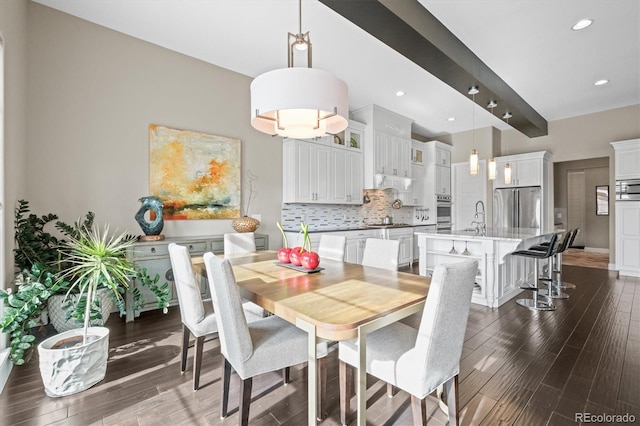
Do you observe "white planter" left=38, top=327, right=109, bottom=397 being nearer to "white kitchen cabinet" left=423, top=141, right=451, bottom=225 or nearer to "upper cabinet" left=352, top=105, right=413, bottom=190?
"upper cabinet" left=352, top=105, right=413, bottom=190

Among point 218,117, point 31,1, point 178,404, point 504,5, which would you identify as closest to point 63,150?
point 31,1

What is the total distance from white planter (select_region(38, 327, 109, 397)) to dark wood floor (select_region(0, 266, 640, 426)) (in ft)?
0.20

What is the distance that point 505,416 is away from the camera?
5.60ft

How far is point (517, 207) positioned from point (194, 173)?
6.27 metres

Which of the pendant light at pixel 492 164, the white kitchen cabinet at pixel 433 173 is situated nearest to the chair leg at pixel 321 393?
the pendant light at pixel 492 164

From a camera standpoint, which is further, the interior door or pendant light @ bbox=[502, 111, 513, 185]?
the interior door

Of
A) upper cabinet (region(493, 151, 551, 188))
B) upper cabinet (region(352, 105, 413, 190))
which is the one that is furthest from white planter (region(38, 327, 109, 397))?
upper cabinet (region(493, 151, 551, 188))

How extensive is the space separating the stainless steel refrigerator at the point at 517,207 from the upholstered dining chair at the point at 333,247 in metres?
5.22

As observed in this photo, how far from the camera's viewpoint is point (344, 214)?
5.73 meters

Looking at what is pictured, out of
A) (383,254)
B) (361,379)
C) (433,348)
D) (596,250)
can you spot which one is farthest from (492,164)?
Result: (596,250)

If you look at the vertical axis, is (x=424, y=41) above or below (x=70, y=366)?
above

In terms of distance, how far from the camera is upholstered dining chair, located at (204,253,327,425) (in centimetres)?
144

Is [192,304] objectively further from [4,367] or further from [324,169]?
[324,169]

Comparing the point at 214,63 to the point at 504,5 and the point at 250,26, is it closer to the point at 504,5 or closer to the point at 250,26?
the point at 250,26
